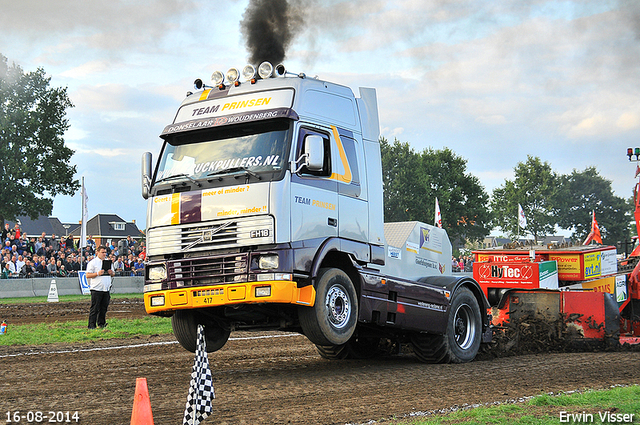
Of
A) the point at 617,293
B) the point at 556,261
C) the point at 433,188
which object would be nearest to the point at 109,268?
the point at 556,261

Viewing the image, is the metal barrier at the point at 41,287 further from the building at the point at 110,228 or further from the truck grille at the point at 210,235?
the building at the point at 110,228

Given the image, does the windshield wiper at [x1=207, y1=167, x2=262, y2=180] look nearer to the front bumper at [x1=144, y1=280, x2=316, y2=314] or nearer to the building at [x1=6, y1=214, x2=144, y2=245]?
the front bumper at [x1=144, y1=280, x2=316, y2=314]

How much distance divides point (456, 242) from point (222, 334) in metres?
65.4

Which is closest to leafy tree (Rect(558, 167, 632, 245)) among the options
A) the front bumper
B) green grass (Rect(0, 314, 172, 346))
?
green grass (Rect(0, 314, 172, 346))

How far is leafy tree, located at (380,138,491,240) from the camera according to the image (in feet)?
221

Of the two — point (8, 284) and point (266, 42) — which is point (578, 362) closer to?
point (266, 42)

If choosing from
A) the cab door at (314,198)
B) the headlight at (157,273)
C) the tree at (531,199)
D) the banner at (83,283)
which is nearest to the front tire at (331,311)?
the cab door at (314,198)

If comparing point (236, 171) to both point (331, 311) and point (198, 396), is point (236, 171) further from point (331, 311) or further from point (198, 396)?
point (198, 396)

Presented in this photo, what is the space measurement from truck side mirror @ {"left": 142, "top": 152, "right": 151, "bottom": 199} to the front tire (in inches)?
101

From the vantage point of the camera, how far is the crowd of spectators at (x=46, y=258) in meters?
25.9

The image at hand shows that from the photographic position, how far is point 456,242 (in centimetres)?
7238

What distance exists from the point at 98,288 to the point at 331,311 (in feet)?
26.2

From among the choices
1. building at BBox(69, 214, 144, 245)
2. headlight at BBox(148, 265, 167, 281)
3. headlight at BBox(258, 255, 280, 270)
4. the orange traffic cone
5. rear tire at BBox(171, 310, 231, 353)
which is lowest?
the orange traffic cone

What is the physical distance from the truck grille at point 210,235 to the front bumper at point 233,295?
49 cm
